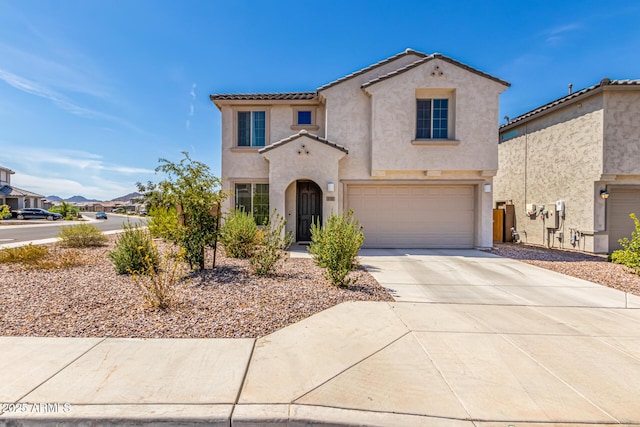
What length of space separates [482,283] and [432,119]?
7181mm

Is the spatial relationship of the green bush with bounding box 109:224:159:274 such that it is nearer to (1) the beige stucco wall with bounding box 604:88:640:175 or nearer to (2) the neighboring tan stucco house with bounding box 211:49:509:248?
(2) the neighboring tan stucco house with bounding box 211:49:509:248

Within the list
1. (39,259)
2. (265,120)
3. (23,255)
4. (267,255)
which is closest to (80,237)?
(23,255)

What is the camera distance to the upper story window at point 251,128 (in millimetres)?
13305

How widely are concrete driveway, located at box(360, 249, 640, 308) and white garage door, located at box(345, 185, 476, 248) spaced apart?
6.80 ft

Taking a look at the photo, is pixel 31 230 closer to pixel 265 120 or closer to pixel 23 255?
pixel 23 255

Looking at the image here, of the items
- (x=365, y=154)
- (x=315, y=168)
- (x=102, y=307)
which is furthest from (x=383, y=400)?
(x=365, y=154)

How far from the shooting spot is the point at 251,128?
13344mm

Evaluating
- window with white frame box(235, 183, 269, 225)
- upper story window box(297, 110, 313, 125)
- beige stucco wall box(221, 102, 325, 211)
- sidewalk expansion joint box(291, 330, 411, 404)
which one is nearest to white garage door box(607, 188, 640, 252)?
beige stucco wall box(221, 102, 325, 211)

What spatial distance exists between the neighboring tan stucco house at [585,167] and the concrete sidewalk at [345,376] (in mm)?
9655

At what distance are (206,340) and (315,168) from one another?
8.52 metres

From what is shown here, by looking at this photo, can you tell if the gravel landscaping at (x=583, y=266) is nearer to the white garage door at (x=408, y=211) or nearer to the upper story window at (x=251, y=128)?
the white garage door at (x=408, y=211)

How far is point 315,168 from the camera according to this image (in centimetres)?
1173

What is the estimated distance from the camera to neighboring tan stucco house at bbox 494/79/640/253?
11609 millimetres

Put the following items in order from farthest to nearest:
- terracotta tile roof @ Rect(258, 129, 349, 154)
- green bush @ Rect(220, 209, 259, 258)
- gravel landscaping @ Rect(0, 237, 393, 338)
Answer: terracotta tile roof @ Rect(258, 129, 349, 154) → green bush @ Rect(220, 209, 259, 258) → gravel landscaping @ Rect(0, 237, 393, 338)
